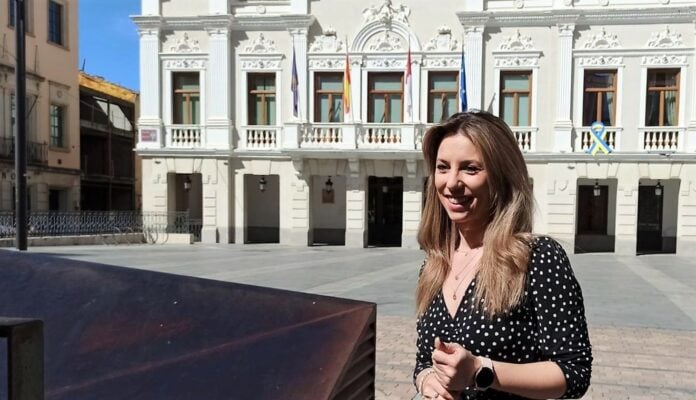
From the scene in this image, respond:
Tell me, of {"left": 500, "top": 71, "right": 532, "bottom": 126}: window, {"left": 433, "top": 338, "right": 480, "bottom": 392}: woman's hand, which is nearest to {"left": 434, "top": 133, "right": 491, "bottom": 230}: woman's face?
{"left": 433, "top": 338, "right": 480, "bottom": 392}: woman's hand

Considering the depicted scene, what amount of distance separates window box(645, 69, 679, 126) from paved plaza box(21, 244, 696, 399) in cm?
450

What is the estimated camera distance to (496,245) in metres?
1.48

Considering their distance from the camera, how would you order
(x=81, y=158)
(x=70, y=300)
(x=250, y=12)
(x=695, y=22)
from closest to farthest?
(x=70, y=300) < (x=695, y=22) < (x=250, y=12) < (x=81, y=158)

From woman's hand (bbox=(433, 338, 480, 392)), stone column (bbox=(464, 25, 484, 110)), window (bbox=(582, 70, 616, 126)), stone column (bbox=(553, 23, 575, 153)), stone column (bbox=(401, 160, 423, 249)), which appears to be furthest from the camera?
stone column (bbox=(401, 160, 423, 249))

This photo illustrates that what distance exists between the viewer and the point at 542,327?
4.57 feet

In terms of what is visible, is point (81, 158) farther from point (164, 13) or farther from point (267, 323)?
point (267, 323)

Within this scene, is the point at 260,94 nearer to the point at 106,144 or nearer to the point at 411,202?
the point at 411,202

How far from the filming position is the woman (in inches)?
53.6

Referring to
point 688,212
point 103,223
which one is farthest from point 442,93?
point 103,223

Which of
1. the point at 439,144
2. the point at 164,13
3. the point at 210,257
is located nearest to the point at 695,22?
the point at 210,257

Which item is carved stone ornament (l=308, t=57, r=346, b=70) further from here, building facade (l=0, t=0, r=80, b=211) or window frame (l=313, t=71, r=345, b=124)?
building facade (l=0, t=0, r=80, b=211)

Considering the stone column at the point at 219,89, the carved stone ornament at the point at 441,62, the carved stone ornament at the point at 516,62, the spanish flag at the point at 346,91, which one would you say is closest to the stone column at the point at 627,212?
the carved stone ornament at the point at 516,62

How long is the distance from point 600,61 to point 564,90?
1.48 metres

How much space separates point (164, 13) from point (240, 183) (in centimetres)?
685
